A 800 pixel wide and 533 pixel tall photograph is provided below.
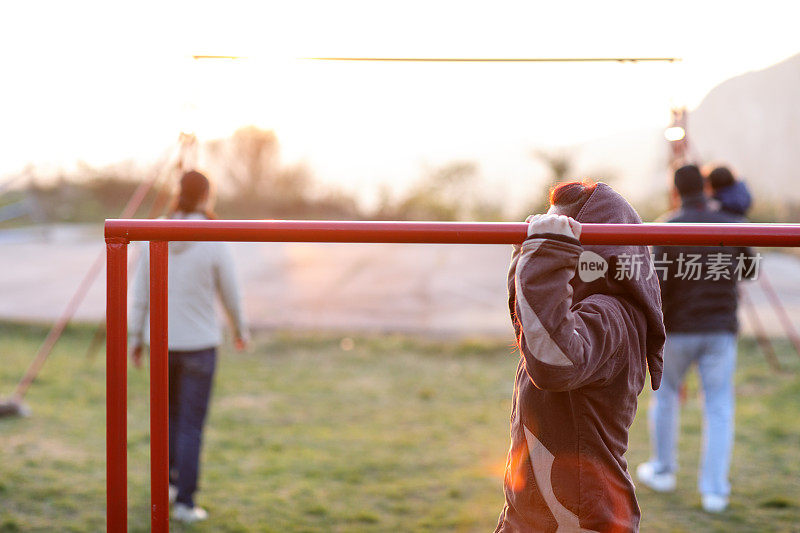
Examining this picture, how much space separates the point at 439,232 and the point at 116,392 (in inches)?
35.5

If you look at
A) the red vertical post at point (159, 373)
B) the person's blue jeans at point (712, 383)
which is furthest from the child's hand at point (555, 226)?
the person's blue jeans at point (712, 383)

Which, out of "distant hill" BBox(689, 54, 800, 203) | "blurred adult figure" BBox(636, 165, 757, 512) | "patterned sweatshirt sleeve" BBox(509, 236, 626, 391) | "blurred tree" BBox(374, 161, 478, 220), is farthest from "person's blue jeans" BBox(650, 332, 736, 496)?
"distant hill" BBox(689, 54, 800, 203)

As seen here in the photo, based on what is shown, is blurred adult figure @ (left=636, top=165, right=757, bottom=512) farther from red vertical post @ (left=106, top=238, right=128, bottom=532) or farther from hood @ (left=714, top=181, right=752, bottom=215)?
red vertical post @ (left=106, top=238, right=128, bottom=532)

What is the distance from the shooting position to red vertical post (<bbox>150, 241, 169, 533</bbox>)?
1.88m

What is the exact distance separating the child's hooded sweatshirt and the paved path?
6.95 meters

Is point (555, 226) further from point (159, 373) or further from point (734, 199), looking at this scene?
point (734, 199)

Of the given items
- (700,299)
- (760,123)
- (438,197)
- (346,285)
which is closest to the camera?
(700,299)

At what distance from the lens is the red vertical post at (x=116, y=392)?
1865 millimetres

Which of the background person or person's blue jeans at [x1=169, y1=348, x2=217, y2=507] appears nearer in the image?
person's blue jeans at [x1=169, y1=348, x2=217, y2=507]

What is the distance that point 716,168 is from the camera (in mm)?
4312

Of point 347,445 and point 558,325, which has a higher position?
point 558,325

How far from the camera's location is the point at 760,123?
46375mm

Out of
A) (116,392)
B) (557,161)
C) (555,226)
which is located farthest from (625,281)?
(557,161)

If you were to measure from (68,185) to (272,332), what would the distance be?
13380 mm
